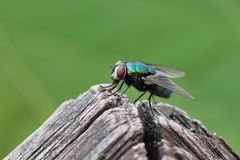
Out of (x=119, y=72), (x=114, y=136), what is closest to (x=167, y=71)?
(x=119, y=72)

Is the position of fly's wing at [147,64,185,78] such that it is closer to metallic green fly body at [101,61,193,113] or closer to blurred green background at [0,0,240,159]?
metallic green fly body at [101,61,193,113]

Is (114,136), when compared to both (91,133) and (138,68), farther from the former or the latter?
(138,68)

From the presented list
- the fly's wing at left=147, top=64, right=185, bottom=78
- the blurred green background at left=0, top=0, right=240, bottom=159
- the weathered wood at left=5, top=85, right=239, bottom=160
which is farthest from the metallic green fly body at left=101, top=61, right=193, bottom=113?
the blurred green background at left=0, top=0, right=240, bottom=159

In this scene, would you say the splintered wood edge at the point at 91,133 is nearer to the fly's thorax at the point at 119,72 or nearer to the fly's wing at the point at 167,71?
the fly's thorax at the point at 119,72

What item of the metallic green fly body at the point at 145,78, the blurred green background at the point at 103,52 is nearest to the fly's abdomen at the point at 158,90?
the metallic green fly body at the point at 145,78

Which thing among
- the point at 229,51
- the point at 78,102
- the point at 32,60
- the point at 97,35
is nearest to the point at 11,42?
the point at 32,60

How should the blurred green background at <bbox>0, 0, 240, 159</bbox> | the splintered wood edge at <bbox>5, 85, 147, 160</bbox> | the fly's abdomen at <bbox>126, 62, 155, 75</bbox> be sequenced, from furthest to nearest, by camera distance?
the blurred green background at <bbox>0, 0, 240, 159</bbox> < the fly's abdomen at <bbox>126, 62, 155, 75</bbox> < the splintered wood edge at <bbox>5, 85, 147, 160</bbox>

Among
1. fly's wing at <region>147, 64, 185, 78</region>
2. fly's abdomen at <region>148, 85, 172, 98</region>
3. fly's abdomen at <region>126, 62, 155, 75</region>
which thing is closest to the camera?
fly's abdomen at <region>126, 62, 155, 75</region>
